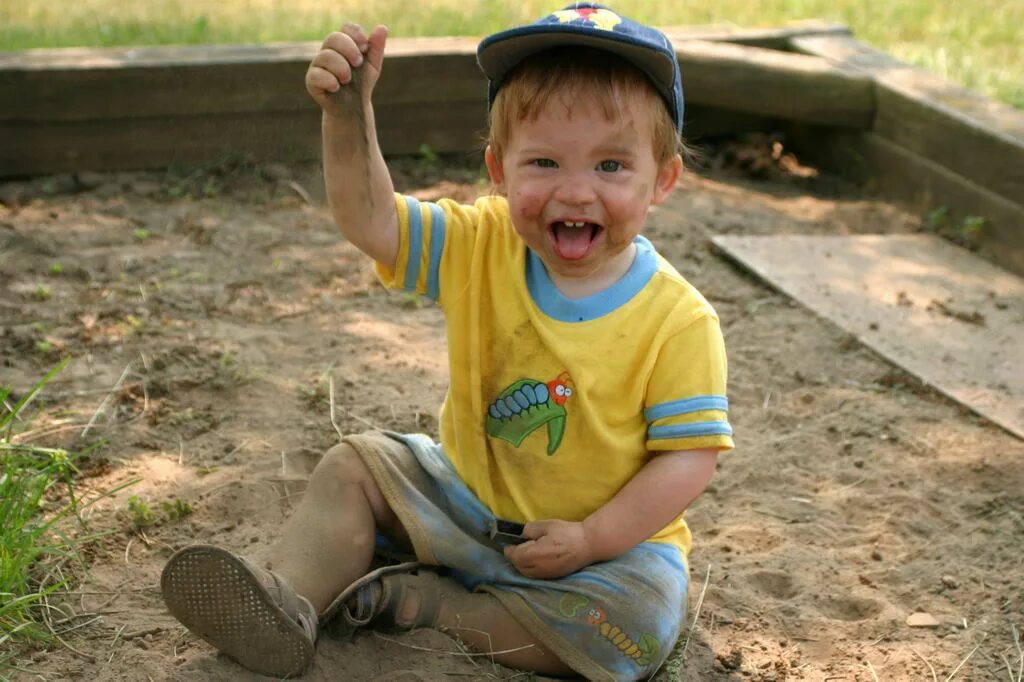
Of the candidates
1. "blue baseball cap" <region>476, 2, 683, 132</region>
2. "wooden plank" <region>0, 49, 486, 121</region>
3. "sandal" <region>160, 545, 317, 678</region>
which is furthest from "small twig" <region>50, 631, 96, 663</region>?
"wooden plank" <region>0, 49, 486, 121</region>

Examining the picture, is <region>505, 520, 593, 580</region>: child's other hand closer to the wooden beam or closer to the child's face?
the child's face

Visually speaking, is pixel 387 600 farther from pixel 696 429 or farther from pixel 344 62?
pixel 344 62

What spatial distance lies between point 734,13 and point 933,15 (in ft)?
3.91

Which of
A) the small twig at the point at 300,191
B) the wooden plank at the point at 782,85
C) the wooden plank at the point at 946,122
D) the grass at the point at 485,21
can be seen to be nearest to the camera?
the wooden plank at the point at 946,122

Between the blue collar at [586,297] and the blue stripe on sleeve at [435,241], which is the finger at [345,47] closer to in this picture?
the blue stripe on sleeve at [435,241]

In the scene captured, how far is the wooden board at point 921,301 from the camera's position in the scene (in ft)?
12.4

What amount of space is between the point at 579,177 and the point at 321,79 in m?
0.48

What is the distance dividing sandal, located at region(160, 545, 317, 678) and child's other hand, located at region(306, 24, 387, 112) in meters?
0.82

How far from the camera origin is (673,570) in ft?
8.41

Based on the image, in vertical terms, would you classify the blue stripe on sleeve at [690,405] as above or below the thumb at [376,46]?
below

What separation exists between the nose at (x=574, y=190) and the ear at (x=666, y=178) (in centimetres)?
18

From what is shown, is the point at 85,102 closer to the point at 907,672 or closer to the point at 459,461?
the point at 459,461

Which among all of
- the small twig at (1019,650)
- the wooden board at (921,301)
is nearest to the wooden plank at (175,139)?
the wooden board at (921,301)

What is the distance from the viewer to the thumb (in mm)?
2303
